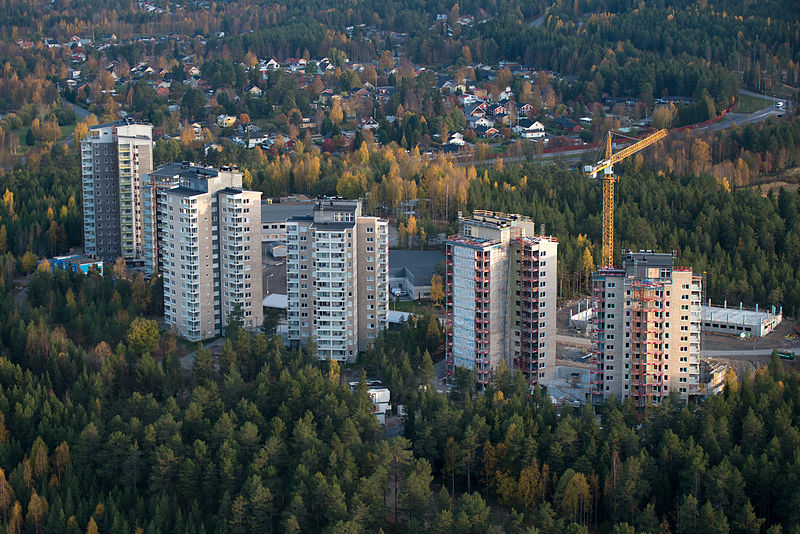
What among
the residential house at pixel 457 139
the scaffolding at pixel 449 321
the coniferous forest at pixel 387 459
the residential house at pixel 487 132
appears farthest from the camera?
the residential house at pixel 487 132

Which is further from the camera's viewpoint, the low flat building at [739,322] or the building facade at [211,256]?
the building facade at [211,256]

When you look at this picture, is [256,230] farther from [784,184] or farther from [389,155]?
[784,184]

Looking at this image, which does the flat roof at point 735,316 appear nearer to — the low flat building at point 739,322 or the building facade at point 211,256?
the low flat building at point 739,322

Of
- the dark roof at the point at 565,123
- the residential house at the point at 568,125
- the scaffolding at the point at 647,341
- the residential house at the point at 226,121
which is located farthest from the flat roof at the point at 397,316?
the residential house at the point at 226,121

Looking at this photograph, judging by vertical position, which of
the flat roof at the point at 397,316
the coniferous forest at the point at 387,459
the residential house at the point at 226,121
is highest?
the residential house at the point at 226,121

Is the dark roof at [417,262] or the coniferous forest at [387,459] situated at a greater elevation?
the dark roof at [417,262]

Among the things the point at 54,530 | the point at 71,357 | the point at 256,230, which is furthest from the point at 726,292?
the point at 54,530
